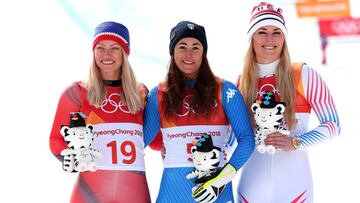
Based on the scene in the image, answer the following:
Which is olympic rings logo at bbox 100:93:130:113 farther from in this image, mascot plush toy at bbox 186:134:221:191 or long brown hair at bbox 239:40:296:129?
long brown hair at bbox 239:40:296:129

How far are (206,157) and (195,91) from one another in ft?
2.12

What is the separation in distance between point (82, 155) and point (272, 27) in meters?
1.72

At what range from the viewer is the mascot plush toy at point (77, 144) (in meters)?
3.95

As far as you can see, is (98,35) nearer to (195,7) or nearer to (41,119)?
(41,119)

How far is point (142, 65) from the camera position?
1272 cm

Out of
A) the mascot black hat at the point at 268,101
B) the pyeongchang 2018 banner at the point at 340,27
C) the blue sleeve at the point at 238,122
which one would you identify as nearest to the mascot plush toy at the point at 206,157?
the blue sleeve at the point at 238,122

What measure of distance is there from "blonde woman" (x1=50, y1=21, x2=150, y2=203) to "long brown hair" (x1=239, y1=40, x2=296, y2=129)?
819 mm

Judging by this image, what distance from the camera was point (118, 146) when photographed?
4.30 m

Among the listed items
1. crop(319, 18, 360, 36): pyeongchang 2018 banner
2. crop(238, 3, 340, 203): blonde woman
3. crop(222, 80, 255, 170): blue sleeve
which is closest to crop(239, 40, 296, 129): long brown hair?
crop(238, 3, 340, 203): blonde woman

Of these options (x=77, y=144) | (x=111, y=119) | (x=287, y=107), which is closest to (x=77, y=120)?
(x=77, y=144)

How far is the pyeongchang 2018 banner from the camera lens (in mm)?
15438

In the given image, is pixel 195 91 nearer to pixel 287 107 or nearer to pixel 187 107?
pixel 187 107

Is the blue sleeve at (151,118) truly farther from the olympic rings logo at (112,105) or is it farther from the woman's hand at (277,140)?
the woman's hand at (277,140)

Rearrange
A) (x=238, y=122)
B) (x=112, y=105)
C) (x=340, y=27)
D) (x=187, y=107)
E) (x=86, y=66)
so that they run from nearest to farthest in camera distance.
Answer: (x=238, y=122)
(x=187, y=107)
(x=112, y=105)
(x=86, y=66)
(x=340, y=27)
